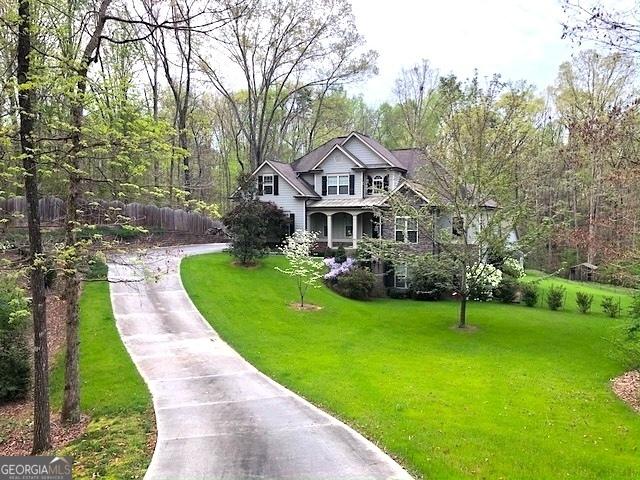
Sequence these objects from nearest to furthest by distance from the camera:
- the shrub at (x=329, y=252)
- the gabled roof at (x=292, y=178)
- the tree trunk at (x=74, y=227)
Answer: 1. the tree trunk at (x=74, y=227)
2. the shrub at (x=329, y=252)
3. the gabled roof at (x=292, y=178)

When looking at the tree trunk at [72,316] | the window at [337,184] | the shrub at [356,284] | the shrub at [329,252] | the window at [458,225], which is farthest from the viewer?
the window at [337,184]

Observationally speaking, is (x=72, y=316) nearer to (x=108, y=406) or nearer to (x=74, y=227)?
(x=74, y=227)

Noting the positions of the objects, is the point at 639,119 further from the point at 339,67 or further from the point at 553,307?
the point at 339,67

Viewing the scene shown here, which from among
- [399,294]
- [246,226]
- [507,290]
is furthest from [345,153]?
[507,290]

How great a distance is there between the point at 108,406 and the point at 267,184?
23479 mm

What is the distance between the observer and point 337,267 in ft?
81.4

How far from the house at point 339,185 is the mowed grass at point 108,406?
1658 cm

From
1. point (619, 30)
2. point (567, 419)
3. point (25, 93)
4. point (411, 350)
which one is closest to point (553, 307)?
point (411, 350)

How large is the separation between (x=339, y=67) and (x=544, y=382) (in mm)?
31151

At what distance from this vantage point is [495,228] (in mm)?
18047

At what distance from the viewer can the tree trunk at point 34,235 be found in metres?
7.04

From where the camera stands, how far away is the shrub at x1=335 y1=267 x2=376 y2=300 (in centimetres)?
2303

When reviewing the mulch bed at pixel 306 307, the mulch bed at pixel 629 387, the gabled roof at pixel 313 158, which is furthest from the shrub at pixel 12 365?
the gabled roof at pixel 313 158

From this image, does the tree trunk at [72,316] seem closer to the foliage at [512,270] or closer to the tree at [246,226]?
the tree at [246,226]
